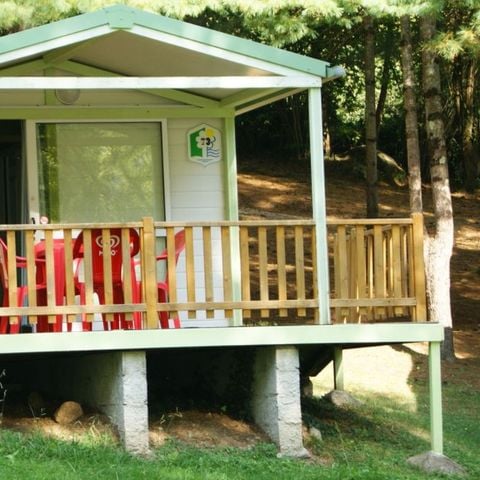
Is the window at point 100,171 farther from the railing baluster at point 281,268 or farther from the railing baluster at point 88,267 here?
the railing baluster at point 281,268

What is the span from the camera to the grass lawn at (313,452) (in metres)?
8.45

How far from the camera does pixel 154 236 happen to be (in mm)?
9367

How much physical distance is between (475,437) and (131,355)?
13.4ft

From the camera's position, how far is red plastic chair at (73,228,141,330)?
9.56 m

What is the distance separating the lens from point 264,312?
31.5 feet

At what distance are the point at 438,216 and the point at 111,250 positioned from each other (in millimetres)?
7320

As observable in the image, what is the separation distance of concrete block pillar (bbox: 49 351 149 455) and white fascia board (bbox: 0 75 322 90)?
2.15 metres

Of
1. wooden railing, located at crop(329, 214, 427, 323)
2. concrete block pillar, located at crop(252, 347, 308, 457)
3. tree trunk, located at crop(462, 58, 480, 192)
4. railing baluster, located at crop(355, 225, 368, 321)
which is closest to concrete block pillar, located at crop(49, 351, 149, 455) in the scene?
concrete block pillar, located at crop(252, 347, 308, 457)

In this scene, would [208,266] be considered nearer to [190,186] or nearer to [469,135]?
[190,186]

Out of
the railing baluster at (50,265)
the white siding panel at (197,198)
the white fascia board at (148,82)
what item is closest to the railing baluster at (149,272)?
the railing baluster at (50,265)

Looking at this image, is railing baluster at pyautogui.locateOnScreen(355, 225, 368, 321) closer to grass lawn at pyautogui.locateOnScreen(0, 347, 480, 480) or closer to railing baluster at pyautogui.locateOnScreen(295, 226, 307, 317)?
railing baluster at pyautogui.locateOnScreen(295, 226, 307, 317)

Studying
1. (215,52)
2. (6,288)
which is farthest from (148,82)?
(6,288)

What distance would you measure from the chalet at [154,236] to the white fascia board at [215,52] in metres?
0.02

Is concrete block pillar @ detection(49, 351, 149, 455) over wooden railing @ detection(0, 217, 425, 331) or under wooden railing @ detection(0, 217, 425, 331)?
under
